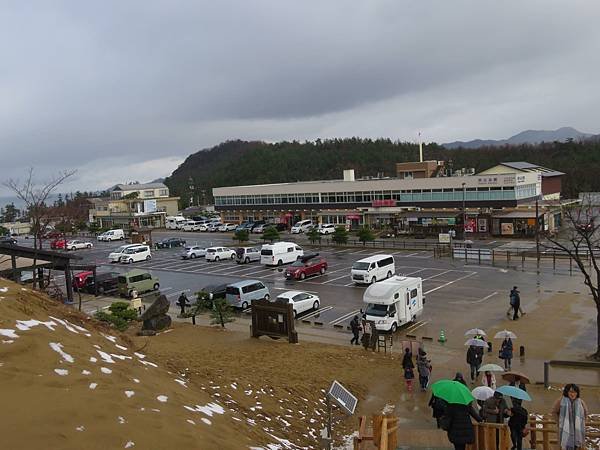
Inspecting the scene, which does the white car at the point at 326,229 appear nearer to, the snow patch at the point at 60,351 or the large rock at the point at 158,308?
the large rock at the point at 158,308

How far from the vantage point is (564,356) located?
15703 millimetres

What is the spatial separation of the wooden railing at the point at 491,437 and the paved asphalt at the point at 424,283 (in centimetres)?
1026

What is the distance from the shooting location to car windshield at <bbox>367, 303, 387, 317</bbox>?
1901cm

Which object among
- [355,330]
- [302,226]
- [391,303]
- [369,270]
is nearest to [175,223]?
[302,226]

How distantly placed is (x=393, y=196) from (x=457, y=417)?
48.1 m

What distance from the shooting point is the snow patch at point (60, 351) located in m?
8.02

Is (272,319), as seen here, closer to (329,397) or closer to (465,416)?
(329,397)

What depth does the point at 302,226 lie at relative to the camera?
58406mm

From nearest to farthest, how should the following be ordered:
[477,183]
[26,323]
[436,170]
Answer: [26,323] → [477,183] → [436,170]

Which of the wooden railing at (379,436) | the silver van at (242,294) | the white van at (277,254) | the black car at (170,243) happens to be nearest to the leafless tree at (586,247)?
the wooden railing at (379,436)

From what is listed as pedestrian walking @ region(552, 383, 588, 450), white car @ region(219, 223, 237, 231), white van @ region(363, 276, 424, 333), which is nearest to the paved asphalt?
white van @ region(363, 276, 424, 333)

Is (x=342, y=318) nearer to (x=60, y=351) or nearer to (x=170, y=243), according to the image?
(x=60, y=351)

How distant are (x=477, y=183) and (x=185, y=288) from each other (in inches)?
1216

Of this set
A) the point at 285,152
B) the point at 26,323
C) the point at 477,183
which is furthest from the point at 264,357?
the point at 285,152
